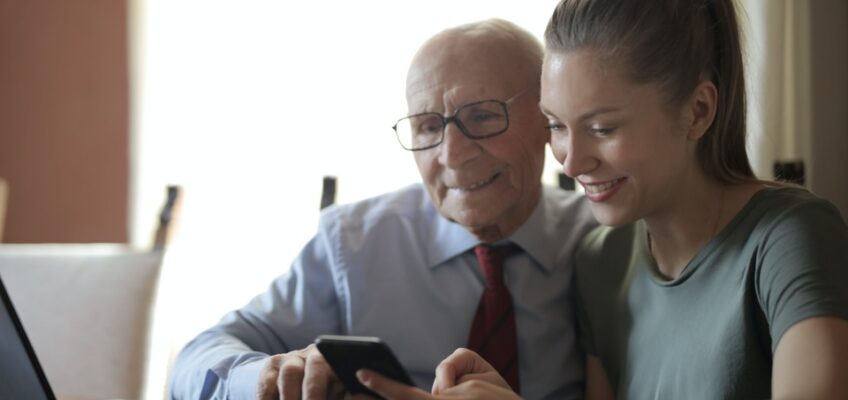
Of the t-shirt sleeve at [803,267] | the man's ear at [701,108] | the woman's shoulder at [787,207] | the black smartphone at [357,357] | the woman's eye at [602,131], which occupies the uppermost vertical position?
the man's ear at [701,108]

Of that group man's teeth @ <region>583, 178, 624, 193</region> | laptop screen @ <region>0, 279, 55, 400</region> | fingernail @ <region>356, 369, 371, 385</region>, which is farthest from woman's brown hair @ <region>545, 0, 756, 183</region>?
laptop screen @ <region>0, 279, 55, 400</region>

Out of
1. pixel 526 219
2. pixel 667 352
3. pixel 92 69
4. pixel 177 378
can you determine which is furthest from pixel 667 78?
pixel 92 69

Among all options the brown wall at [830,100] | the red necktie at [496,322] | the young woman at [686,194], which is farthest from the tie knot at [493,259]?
the brown wall at [830,100]

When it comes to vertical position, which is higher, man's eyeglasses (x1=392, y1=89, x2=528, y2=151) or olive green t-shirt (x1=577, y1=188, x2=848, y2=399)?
man's eyeglasses (x1=392, y1=89, x2=528, y2=151)

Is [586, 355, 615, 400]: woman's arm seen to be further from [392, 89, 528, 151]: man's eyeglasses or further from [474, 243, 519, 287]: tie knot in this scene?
[392, 89, 528, 151]: man's eyeglasses

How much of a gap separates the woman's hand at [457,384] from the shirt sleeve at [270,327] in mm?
382

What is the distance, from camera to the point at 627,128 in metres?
1.17

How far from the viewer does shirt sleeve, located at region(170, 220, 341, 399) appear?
1452 millimetres

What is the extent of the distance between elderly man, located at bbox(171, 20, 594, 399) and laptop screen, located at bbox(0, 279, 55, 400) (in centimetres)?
36

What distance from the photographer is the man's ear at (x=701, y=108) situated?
1197 millimetres

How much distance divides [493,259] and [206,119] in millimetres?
1946

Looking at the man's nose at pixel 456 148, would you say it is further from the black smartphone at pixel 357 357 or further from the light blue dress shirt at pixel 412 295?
the black smartphone at pixel 357 357

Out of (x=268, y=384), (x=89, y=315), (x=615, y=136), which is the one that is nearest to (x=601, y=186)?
(x=615, y=136)

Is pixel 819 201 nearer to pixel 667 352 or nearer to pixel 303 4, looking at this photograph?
pixel 667 352
